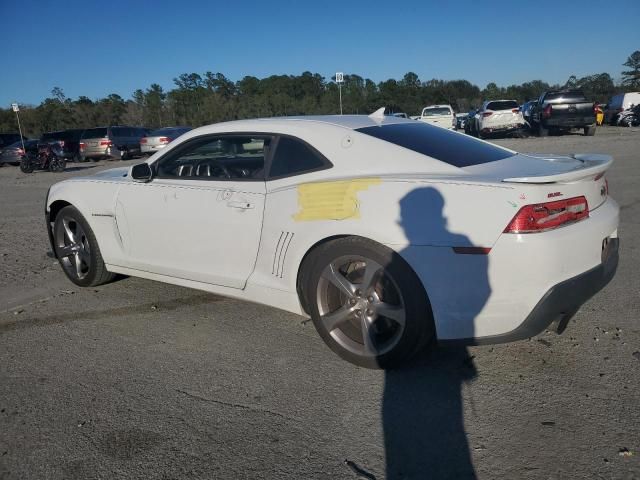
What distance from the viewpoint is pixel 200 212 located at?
3.98m

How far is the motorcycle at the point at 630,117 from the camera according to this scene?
2859 cm

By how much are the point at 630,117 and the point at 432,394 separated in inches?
1230

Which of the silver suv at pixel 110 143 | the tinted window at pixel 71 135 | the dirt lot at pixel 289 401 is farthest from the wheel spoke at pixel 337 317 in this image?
the tinted window at pixel 71 135

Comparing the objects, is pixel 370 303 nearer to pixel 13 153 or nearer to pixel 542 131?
Result: pixel 542 131

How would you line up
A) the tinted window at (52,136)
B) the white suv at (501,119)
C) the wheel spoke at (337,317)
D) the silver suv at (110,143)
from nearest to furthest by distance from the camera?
the wheel spoke at (337,317), the white suv at (501,119), the silver suv at (110,143), the tinted window at (52,136)

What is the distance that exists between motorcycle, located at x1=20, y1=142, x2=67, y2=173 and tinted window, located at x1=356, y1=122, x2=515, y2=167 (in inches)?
844

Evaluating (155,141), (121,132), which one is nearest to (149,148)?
(155,141)

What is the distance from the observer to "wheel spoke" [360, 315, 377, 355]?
10.7 feet

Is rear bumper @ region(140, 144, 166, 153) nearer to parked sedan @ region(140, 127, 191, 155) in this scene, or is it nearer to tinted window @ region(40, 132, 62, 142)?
parked sedan @ region(140, 127, 191, 155)

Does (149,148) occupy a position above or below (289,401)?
above

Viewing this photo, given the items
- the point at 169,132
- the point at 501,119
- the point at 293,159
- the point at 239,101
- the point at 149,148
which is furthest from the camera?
the point at 239,101

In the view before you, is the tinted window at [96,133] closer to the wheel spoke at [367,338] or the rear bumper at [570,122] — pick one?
the rear bumper at [570,122]

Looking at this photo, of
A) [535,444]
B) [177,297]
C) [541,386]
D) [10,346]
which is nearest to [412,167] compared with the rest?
[541,386]

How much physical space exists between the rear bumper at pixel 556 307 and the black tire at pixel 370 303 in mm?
309
